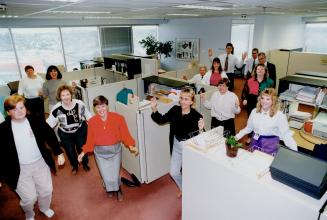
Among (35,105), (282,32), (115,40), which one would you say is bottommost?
(35,105)

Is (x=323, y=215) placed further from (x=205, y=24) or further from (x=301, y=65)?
(x=205, y=24)

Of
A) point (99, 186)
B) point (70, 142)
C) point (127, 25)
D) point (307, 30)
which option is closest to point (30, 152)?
point (70, 142)

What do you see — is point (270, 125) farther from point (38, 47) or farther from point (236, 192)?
point (38, 47)

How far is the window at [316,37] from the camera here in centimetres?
1075

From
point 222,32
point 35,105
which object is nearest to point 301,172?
point 35,105

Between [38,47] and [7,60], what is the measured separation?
3.61 feet

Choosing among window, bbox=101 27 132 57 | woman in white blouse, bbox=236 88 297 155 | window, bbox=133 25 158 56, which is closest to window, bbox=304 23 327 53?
window, bbox=133 25 158 56

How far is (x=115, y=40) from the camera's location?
31.7 feet

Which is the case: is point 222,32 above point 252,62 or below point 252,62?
above

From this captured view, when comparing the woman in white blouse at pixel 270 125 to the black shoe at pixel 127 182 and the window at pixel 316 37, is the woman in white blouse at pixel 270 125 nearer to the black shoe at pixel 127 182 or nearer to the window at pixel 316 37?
the black shoe at pixel 127 182

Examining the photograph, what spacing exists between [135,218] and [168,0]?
2.75 meters

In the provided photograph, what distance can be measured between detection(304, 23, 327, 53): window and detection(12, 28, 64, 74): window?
440 inches

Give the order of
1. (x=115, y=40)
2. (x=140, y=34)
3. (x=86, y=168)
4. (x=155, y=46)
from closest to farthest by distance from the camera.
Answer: (x=86, y=168)
(x=115, y=40)
(x=155, y=46)
(x=140, y=34)

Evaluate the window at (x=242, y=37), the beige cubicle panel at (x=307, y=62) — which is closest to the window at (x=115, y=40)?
the window at (x=242, y=37)
